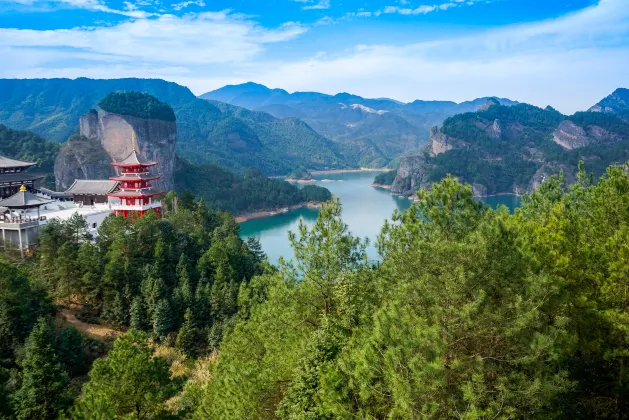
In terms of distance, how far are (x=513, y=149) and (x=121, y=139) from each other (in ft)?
192

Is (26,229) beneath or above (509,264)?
beneath

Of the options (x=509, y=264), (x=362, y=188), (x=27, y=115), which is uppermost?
(x=27, y=115)

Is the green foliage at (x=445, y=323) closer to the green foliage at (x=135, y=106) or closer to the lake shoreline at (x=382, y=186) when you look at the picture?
the green foliage at (x=135, y=106)

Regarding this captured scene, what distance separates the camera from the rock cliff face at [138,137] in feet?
158

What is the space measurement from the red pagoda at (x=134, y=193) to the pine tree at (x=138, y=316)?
6.86 meters

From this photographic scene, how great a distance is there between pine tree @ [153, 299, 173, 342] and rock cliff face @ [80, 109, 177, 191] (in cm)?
3420

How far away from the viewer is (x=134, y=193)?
21.4 metres

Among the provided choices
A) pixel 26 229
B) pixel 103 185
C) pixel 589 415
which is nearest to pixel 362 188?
pixel 103 185

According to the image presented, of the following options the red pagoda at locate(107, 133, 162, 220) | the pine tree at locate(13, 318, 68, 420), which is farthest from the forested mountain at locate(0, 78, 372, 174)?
the pine tree at locate(13, 318, 68, 420)

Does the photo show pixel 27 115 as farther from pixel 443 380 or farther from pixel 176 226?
pixel 443 380

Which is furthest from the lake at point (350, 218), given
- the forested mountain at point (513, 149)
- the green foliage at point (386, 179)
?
the forested mountain at point (513, 149)

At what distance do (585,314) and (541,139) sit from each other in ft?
283

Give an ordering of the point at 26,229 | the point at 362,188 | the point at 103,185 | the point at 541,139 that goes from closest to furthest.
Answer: the point at 26,229 → the point at 103,185 → the point at 362,188 → the point at 541,139

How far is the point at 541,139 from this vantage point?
3324 inches
